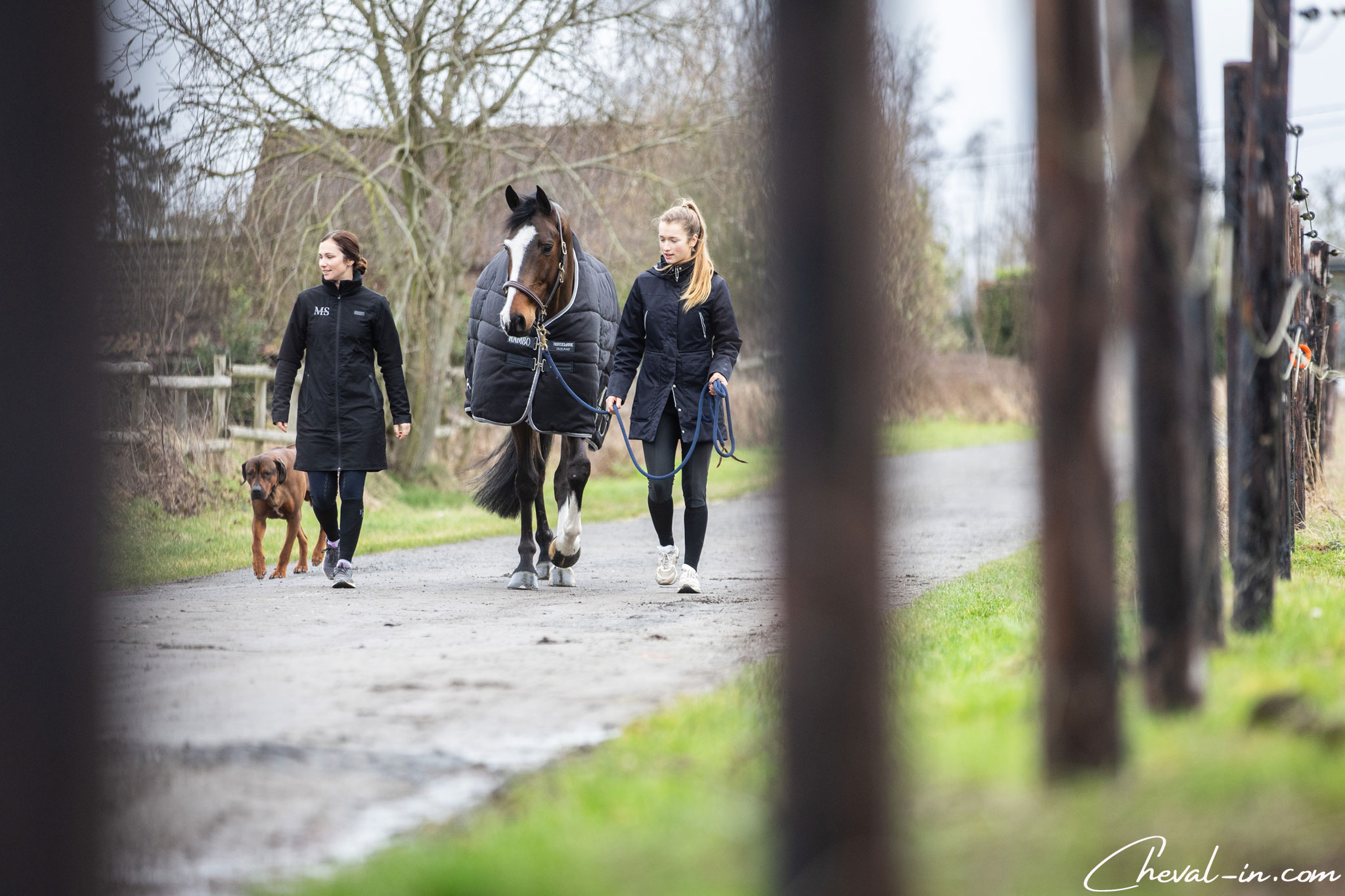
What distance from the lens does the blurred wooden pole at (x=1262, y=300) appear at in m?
4.27

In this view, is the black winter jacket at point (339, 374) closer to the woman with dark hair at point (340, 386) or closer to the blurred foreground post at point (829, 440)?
the woman with dark hair at point (340, 386)

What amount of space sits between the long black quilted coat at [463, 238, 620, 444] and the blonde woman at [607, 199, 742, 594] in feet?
2.04

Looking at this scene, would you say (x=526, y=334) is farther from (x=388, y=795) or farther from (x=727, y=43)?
(x=727, y=43)

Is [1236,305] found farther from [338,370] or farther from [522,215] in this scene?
[338,370]

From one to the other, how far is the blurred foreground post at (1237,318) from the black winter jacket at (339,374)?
4.77m

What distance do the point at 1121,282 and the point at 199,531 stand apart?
968 cm

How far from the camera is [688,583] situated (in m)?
7.12

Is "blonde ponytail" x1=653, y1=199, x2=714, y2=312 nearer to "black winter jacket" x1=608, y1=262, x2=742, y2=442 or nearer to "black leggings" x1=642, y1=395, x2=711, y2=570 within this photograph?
"black winter jacket" x1=608, y1=262, x2=742, y2=442

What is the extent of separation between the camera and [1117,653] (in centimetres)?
266

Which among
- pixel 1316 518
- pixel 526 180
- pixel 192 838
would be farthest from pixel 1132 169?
pixel 526 180

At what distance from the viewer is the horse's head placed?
728 cm


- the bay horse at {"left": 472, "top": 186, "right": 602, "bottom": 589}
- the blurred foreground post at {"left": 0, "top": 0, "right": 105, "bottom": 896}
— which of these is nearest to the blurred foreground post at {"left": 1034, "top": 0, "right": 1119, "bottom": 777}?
the blurred foreground post at {"left": 0, "top": 0, "right": 105, "bottom": 896}

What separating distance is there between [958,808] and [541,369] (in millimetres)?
5461

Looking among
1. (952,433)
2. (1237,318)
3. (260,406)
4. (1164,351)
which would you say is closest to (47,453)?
(1164,351)
